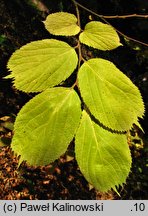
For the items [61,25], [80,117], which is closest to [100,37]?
[61,25]

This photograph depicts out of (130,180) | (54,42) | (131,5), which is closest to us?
(54,42)

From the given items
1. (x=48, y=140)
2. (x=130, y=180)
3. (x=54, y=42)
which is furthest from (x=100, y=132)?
(x=130, y=180)

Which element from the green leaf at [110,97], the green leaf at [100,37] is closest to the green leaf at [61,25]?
the green leaf at [100,37]

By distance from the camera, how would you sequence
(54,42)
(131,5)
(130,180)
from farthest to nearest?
1. (130,180)
2. (131,5)
3. (54,42)

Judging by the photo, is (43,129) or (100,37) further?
(100,37)

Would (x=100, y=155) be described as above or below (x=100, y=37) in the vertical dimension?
below

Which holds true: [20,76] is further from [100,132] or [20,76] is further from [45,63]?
[100,132]

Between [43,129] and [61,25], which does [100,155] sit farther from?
[61,25]
